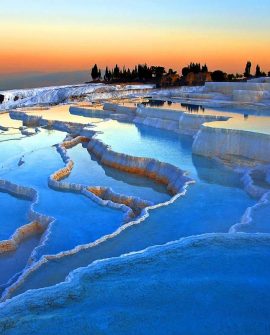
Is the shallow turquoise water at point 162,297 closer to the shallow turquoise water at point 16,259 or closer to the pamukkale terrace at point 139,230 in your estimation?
the pamukkale terrace at point 139,230

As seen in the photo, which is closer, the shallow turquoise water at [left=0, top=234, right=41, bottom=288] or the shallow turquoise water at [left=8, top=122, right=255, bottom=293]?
the shallow turquoise water at [left=8, top=122, right=255, bottom=293]

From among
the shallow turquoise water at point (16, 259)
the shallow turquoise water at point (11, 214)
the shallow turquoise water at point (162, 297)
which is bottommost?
the shallow turquoise water at point (16, 259)

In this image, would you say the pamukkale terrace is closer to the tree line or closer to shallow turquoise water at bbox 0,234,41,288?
shallow turquoise water at bbox 0,234,41,288

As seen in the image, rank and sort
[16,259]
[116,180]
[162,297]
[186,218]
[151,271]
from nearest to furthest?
[162,297] < [151,271] < [16,259] < [186,218] < [116,180]

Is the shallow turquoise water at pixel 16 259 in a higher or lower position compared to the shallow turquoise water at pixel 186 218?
lower

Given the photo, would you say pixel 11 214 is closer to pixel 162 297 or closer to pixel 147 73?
pixel 162 297

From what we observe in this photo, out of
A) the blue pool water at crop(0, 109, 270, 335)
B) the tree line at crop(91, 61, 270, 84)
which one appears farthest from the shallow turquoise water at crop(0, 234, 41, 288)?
the tree line at crop(91, 61, 270, 84)

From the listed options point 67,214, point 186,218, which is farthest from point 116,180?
point 186,218

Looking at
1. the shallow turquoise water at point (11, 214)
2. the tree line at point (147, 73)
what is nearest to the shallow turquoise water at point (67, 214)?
the shallow turquoise water at point (11, 214)

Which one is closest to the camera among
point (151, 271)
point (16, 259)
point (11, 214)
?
point (151, 271)
